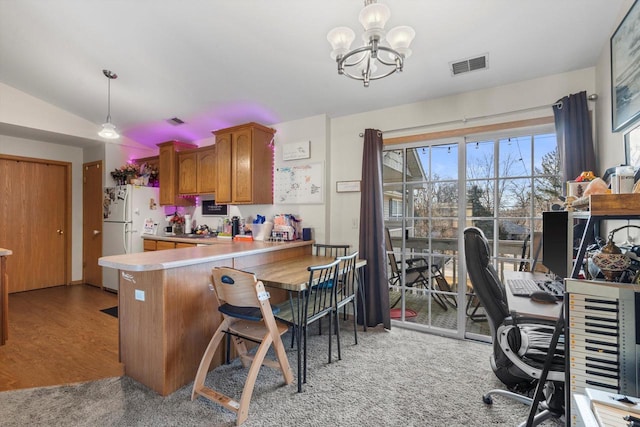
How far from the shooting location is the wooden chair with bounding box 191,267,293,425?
1.77m

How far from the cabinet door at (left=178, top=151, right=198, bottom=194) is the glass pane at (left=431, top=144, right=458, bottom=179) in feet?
10.9

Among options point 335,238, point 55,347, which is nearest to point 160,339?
point 55,347

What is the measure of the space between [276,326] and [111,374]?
138 cm

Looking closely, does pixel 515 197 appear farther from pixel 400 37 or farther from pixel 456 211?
pixel 400 37

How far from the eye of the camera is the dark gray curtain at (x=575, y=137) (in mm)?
2164

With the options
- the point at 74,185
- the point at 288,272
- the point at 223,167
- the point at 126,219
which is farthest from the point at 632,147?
the point at 74,185

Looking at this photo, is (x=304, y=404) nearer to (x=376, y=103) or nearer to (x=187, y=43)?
(x=376, y=103)

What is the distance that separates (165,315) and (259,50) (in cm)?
227

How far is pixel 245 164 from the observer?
3.62 meters

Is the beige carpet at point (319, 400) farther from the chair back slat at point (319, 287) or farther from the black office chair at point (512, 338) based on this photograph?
the chair back slat at point (319, 287)

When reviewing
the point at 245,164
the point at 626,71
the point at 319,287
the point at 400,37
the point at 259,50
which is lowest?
the point at 319,287

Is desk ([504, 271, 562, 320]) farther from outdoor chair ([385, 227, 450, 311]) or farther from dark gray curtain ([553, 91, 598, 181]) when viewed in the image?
outdoor chair ([385, 227, 450, 311])

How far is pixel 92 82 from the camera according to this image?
344 centimetres

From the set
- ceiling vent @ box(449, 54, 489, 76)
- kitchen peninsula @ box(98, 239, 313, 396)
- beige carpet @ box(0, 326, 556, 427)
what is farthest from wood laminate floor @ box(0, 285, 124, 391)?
ceiling vent @ box(449, 54, 489, 76)
